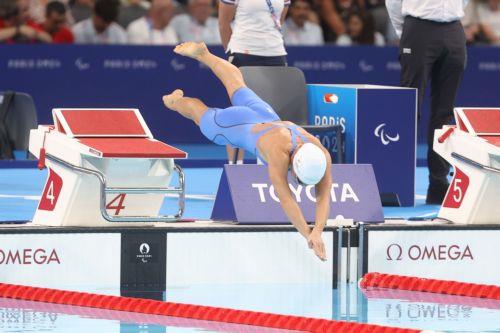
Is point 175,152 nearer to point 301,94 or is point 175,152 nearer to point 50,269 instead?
point 50,269

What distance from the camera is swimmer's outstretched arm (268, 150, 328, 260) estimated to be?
6828 millimetres

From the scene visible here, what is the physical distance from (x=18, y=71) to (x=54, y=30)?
20.2 inches

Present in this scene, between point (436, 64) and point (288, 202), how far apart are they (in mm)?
3033

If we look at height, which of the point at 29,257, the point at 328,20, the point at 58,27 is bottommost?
the point at 328,20

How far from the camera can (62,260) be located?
7273 millimetres

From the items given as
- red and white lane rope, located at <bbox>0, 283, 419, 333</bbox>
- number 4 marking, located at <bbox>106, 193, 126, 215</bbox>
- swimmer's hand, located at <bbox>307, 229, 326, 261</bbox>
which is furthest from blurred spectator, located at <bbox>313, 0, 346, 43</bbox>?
red and white lane rope, located at <bbox>0, 283, 419, 333</bbox>

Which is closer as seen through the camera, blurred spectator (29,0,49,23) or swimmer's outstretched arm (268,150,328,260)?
swimmer's outstretched arm (268,150,328,260)

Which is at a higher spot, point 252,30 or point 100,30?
point 252,30

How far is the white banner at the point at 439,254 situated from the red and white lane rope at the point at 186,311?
1.31 m

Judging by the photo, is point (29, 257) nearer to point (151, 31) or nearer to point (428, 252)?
point (428, 252)

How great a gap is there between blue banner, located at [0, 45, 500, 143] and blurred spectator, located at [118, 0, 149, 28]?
0.39 metres

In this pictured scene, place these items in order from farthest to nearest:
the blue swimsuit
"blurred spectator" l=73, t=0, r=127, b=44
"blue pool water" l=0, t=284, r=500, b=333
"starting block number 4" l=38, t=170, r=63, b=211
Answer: "blurred spectator" l=73, t=0, r=127, b=44, the blue swimsuit, "starting block number 4" l=38, t=170, r=63, b=211, "blue pool water" l=0, t=284, r=500, b=333

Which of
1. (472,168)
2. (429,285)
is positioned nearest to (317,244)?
(429,285)

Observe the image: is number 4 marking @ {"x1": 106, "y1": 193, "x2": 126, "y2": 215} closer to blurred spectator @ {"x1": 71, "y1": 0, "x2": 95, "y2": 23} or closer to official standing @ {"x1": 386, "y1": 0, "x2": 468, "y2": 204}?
official standing @ {"x1": 386, "y1": 0, "x2": 468, "y2": 204}
